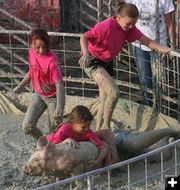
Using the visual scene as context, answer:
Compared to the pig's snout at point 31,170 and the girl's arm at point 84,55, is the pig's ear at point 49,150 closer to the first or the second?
the pig's snout at point 31,170

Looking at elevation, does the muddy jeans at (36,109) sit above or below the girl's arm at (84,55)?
below

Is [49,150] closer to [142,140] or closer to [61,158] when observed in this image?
[61,158]

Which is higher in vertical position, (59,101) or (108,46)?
(108,46)

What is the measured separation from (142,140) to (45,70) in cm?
122

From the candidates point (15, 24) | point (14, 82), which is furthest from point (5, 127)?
point (15, 24)

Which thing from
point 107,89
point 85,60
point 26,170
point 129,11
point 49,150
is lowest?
point 26,170

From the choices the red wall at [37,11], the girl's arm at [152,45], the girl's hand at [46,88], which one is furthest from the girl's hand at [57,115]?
the red wall at [37,11]

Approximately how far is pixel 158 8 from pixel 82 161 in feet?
9.09

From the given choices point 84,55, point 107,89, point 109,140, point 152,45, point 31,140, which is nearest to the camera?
point 109,140

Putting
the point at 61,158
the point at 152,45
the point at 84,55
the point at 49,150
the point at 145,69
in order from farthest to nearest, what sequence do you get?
1. the point at 145,69
2. the point at 152,45
3. the point at 84,55
4. the point at 61,158
5. the point at 49,150

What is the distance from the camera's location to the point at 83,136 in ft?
22.2

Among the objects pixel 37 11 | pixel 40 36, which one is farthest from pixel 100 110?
pixel 37 11

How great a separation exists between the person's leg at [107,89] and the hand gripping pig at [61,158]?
1.18 metres

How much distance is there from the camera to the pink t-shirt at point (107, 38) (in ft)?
25.7
